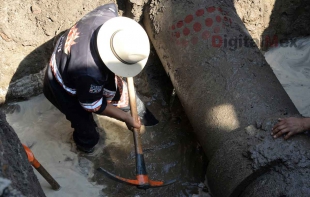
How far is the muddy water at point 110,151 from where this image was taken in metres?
3.14

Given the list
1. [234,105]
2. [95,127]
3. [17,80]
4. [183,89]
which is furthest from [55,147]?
[234,105]

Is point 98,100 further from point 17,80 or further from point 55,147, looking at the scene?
point 17,80

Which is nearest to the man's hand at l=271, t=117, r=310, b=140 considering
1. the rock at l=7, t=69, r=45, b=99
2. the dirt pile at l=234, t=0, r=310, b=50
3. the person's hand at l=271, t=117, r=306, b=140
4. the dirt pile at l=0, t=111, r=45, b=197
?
the person's hand at l=271, t=117, r=306, b=140

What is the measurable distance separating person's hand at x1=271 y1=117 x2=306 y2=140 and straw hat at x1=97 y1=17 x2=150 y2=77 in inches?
42.8

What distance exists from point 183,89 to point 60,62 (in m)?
1.11

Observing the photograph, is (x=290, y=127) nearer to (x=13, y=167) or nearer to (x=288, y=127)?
(x=288, y=127)

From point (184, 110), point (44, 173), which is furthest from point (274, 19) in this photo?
point (44, 173)

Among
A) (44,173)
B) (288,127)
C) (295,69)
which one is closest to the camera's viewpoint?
(288,127)

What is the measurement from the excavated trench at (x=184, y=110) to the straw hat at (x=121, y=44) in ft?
2.30

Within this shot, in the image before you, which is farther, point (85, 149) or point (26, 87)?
point (26, 87)

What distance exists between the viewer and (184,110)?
347cm

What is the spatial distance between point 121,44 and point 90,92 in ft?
1.40

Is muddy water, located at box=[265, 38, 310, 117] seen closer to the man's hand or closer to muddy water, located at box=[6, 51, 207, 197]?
muddy water, located at box=[6, 51, 207, 197]

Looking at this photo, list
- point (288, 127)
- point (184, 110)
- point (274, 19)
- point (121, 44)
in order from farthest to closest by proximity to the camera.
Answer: point (274, 19) < point (184, 110) < point (121, 44) < point (288, 127)
